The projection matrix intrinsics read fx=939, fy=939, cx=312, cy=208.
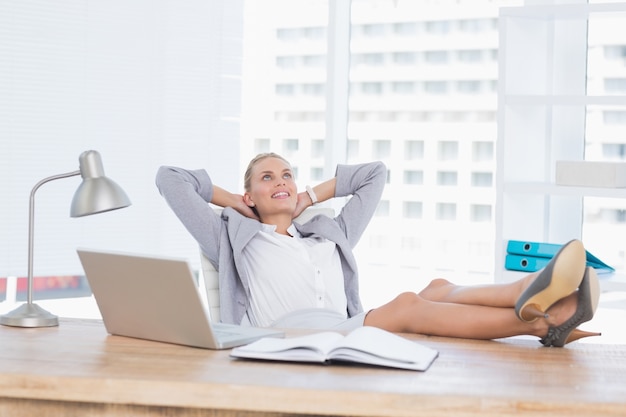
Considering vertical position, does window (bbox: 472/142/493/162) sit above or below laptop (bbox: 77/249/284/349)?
above

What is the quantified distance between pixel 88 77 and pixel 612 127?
218cm

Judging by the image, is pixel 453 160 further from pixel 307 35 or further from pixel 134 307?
pixel 134 307

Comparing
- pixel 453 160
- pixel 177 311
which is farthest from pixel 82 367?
pixel 453 160

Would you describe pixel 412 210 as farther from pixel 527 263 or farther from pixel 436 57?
pixel 527 263

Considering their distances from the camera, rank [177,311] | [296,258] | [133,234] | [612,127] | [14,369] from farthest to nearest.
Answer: [133,234] → [612,127] → [296,258] → [177,311] → [14,369]

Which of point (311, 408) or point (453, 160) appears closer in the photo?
point (311, 408)

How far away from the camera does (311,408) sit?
1579mm

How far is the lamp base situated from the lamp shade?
0.92 ft

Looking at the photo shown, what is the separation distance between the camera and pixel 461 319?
7.22 feet

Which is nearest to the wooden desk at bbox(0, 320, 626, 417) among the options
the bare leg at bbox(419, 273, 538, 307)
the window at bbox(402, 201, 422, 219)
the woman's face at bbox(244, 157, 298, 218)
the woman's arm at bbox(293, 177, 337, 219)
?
the bare leg at bbox(419, 273, 538, 307)

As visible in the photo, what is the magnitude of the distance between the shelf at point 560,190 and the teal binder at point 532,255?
193 millimetres

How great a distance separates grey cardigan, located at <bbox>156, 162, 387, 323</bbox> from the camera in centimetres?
304

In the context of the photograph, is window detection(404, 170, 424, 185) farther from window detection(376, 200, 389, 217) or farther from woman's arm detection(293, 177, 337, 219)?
woman's arm detection(293, 177, 337, 219)

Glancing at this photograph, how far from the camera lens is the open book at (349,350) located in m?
1.78
